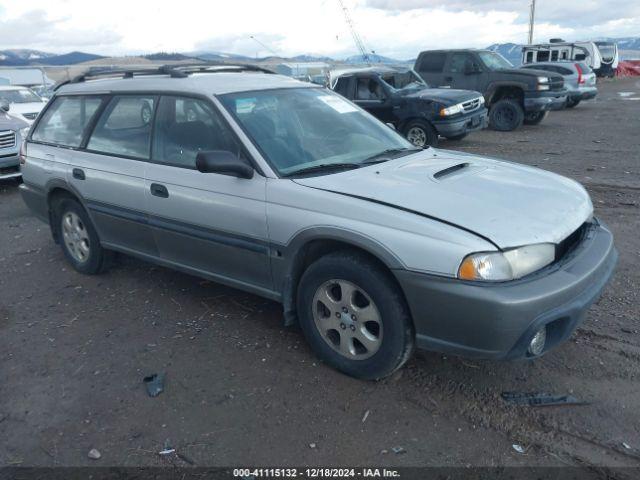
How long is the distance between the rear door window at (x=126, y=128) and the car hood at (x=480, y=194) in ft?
5.02

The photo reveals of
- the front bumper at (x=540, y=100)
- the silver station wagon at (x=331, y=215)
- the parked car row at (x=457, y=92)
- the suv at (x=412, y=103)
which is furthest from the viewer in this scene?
the front bumper at (x=540, y=100)

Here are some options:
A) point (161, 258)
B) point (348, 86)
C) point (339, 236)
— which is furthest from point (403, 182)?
point (348, 86)

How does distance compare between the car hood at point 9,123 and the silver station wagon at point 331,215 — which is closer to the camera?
the silver station wagon at point 331,215

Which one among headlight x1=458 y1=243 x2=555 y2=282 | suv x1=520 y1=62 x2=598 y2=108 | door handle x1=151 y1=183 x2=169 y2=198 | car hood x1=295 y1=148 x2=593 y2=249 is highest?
car hood x1=295 y1=148 x2=593 y2=249

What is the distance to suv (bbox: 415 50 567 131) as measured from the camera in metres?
13.6

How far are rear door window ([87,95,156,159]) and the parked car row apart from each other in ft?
21.4

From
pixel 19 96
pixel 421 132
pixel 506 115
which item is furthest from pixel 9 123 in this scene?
pixel 506 115

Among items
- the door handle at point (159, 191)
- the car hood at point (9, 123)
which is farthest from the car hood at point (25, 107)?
the door handle at point (159, 191)

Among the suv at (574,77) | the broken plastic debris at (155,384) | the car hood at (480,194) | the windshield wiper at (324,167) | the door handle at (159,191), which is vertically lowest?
the suv at (574,77)

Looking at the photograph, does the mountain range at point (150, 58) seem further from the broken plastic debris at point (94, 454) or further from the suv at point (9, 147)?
the broken plastic debris at point (94, 454)

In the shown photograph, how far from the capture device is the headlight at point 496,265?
274 cm

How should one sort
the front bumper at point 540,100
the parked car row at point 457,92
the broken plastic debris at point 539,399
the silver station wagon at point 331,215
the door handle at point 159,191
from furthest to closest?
the front bumper at point 540,100 < the parked car row at point 457,92 < the door handle at point 159,191 < the broken plastic debris at point 539,399 < the silver station wagon at point 331,215

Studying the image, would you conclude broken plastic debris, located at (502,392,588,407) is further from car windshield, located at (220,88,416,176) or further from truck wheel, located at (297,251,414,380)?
car windshield, located at (220,88,416,176)

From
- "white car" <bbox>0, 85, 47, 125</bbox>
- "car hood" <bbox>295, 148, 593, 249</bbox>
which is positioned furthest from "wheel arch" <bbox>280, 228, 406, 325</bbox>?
"white car" <bbox>0, 85, 47, 125</bbox>
